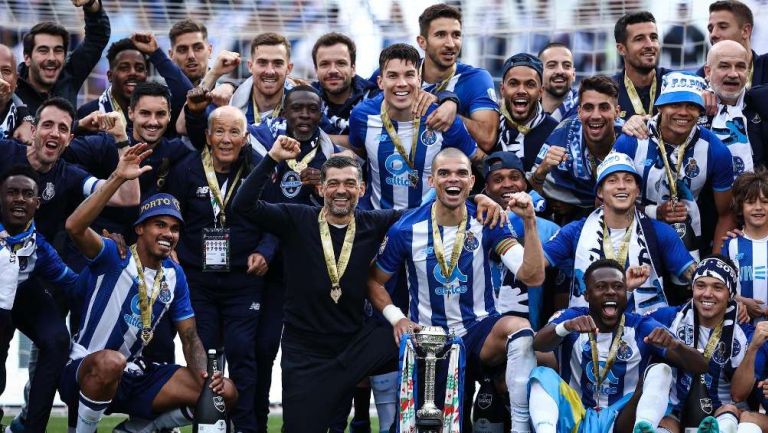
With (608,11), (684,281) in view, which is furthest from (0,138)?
(608,11)

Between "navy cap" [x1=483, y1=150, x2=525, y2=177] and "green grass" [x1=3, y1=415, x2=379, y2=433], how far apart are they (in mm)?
2001

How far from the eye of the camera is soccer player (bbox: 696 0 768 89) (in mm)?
10414

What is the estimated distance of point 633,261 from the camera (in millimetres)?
9227

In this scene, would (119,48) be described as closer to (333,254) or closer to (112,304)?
(112,304)

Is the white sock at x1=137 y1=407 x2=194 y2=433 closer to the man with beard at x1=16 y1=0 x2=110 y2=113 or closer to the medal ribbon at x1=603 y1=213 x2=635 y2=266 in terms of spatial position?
the man with beard at x1=16 y1=0 x2=110 y2=113

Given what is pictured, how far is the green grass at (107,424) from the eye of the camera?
10547 millimetres

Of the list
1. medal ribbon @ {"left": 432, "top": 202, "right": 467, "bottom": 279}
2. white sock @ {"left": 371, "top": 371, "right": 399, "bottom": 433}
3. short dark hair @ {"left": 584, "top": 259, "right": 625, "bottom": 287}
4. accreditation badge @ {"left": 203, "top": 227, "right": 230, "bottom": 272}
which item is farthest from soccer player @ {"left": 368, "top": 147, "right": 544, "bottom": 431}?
accreditation badge @ {"left": 203, "top": 227, "right": 230, "bottom": 272}

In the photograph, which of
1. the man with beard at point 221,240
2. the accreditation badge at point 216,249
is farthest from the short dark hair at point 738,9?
the accreditation badge at point 216,249

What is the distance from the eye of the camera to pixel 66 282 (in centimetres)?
928

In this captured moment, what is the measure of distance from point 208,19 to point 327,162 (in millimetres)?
3839

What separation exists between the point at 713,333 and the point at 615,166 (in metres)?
1.09

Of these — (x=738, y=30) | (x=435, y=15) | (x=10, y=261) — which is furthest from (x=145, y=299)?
(x=738, y=30)

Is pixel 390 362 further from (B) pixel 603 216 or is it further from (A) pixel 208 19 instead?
(A) pixel 208 19

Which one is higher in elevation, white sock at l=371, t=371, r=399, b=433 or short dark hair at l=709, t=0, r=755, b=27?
short dark hair at l=709, t=0, r=755, b=27
